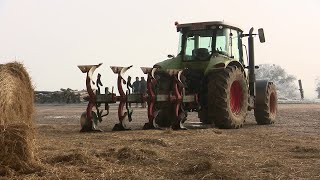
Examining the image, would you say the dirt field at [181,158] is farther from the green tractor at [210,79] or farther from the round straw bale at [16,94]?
the green tractor at [210,79]

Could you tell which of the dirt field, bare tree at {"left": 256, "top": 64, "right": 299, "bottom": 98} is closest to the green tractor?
the dirt field

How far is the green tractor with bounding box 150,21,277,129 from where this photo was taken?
10703mm

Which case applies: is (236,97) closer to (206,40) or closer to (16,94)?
(206,40)

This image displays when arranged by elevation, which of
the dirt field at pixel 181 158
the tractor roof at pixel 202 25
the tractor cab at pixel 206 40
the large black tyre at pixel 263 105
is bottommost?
the dirt field at pixel 181 158

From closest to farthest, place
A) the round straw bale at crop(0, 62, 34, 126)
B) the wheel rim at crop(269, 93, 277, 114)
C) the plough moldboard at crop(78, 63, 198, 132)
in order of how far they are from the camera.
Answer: the round straw bale at crop(0, 62, 34, 126), the plough moldboard at crop(78, 63, 198, 132), the wheel rim at crop(269, 93, 277, 114)

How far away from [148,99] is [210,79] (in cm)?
159

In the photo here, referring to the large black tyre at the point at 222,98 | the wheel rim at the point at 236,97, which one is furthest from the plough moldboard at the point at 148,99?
the wheel rim at the point at 236,97

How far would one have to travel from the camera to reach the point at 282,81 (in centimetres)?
5503

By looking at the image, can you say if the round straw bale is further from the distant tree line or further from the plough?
the distant tree line

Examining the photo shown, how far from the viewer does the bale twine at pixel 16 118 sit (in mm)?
4957

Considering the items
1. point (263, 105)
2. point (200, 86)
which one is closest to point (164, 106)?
point (200, 86)

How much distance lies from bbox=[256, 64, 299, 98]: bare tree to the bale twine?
4686cm

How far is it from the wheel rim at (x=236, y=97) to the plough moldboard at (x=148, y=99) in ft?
3.19

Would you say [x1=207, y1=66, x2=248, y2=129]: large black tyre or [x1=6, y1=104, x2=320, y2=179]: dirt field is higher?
[x1=207, y1=66, x2=248, y2=129]: large black tyre
